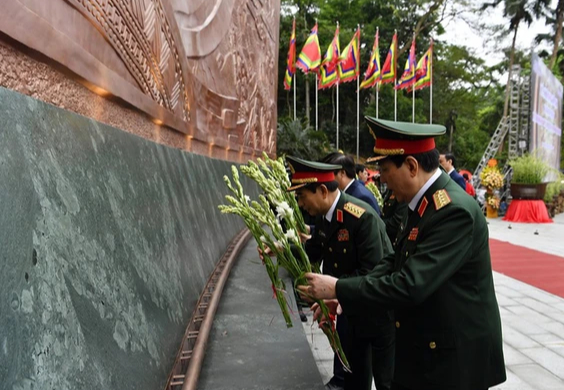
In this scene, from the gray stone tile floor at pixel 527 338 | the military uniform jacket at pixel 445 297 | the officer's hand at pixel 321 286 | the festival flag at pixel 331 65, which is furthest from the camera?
the festival flag at pixel 331 65

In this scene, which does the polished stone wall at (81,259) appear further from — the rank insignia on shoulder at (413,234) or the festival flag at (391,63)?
the festival flag at (391,63)

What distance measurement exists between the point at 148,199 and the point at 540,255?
6.46 metres

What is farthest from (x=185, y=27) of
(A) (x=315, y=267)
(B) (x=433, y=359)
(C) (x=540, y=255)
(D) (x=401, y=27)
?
(D) (x=401, y=27)

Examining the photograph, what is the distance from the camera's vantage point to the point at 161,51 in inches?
108

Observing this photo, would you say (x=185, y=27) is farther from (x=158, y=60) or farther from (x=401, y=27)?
(x=401, y=27)

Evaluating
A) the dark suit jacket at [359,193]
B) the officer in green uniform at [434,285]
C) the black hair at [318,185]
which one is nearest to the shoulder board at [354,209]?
the black hair at [318,185]

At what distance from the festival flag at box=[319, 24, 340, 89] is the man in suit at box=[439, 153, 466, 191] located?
11.0 m

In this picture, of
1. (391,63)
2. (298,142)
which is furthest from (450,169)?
(391,63)

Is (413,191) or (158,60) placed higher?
(158,60)

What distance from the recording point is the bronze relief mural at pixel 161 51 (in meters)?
1.46

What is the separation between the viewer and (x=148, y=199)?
198cm

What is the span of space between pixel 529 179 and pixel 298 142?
604 cm

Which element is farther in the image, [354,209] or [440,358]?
[354,209]

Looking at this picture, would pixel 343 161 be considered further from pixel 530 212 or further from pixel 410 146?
pixel 530 212
